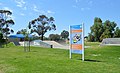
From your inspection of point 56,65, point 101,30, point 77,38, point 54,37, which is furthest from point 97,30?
point 56,65

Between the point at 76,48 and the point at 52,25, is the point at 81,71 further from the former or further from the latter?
the point at 52,25

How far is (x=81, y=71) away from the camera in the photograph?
10.6 m

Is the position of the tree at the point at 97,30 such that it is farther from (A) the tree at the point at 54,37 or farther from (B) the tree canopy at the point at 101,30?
(A) the tree at the point at 54,37

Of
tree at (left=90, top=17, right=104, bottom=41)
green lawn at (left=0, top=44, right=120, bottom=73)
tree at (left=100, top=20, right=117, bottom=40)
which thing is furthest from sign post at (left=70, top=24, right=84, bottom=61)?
tree at (left=90, top=17, right=104, bottom=41)

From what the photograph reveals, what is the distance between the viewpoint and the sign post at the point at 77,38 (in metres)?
17.2

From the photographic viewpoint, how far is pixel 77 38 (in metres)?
17.8

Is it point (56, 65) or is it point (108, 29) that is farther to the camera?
point (108, 29)

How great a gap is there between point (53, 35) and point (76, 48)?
3427 inches

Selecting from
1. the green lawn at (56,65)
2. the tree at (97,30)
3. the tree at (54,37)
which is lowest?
the green lawn at (56,65)

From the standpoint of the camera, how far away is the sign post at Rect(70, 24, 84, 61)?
1722 cm

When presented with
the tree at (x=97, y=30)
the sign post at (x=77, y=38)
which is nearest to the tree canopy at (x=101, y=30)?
the tree at (x=97, y=30)

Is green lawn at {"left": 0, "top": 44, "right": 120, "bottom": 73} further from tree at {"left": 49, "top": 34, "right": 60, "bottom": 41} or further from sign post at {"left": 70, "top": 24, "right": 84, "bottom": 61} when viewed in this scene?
tree at {"left": 49, "top": 34, "right": 60, "bottom": 41}

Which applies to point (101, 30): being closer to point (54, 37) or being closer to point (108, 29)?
point (108, 29)

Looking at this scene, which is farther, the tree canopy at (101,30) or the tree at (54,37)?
the tree at (54,37)
